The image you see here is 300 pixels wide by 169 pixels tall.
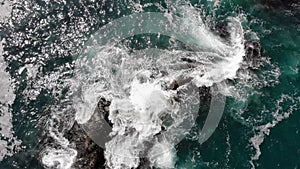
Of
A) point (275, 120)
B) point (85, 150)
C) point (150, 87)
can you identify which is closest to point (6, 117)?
point (85, 150)

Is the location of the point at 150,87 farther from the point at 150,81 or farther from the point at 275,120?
the point at 275,120

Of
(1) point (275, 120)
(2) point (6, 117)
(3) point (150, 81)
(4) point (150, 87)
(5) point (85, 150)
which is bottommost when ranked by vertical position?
(1) point (275, 120)

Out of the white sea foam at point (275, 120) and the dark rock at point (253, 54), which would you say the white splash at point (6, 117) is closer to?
the white sea foam at point (275, 120)

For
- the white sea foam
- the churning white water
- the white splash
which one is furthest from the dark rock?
the white splash

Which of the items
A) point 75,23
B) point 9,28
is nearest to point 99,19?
point 75,23

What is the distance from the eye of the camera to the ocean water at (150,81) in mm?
16125

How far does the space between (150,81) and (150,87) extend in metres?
0.26

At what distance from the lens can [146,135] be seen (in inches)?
645

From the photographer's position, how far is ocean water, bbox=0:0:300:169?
52.9 feet

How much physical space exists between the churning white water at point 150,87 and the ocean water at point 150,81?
0.04 m

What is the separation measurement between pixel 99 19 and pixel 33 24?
8.92 feet

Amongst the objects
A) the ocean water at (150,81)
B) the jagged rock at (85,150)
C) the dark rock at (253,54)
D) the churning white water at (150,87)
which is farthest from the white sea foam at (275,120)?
the jagged rock at (85,150)

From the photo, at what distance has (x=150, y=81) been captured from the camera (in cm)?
1727

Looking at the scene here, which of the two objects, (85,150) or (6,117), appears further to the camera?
(6,117)
